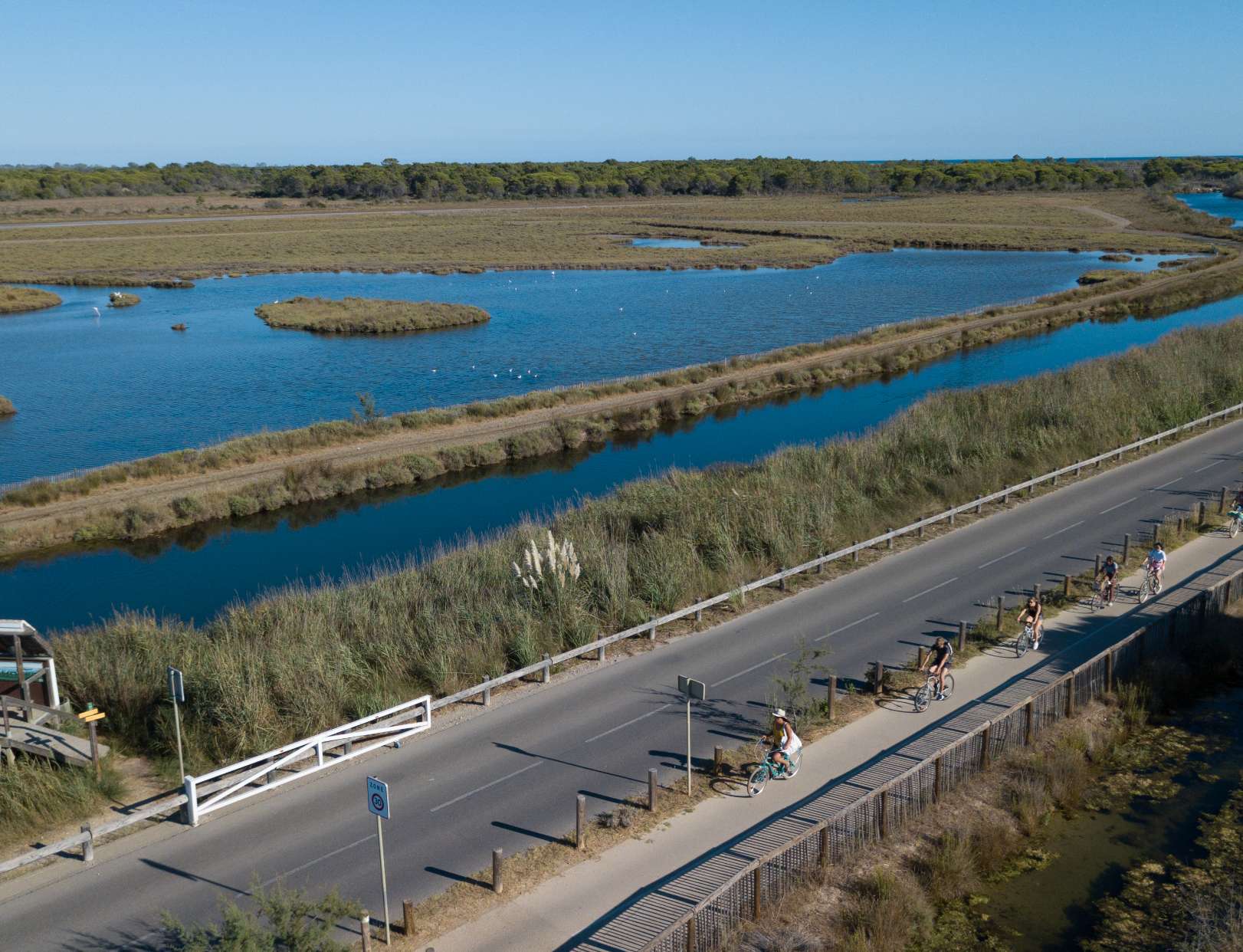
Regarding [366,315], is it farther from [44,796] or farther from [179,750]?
[44,796]

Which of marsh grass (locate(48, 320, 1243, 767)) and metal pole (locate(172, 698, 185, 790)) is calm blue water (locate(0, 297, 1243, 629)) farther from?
metal pole (locate(172, 698, 185, 790))

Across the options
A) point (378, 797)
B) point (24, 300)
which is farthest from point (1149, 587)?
point (24, 300)

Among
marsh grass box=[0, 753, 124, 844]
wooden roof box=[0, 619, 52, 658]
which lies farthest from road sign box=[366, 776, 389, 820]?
wooden roof box=[0, 619, 52, 658]

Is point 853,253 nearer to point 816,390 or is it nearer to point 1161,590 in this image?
point 816,390

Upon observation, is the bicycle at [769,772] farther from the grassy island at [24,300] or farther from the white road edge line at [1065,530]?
the grassy island at [24,300]

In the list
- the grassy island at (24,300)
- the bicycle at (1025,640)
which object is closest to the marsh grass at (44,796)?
the bicycle at (1025,640)
